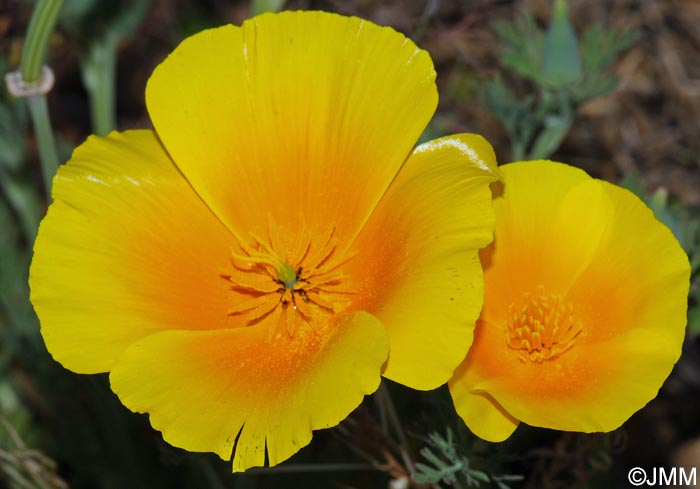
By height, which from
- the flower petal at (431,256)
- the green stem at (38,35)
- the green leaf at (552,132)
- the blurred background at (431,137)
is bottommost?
the blurred background at (431,137)

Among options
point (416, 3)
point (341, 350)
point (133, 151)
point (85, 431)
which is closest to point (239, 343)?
point (341, 350)

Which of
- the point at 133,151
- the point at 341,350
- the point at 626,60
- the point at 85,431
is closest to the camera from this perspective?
the point at 341,350

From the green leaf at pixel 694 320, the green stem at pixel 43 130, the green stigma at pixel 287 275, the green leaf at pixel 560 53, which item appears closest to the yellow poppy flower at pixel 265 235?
the green stigma at pixel 287 275

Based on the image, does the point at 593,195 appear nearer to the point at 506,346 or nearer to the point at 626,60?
the point at 506,346

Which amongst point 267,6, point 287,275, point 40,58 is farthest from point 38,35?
point 287,275

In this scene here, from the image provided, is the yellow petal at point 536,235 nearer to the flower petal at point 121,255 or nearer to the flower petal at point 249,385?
the flower petal at point 249,385

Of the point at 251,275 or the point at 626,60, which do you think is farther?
the point at 626,60

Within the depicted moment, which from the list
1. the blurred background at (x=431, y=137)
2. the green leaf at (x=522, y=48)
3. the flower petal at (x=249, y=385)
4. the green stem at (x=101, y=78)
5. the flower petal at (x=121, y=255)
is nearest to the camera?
the flower petal at (x=249, y=385)

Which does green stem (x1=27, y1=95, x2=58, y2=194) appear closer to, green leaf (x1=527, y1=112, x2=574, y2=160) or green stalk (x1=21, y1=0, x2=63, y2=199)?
green stalk (x1=21, y1=0, x2=63, y2=199)
